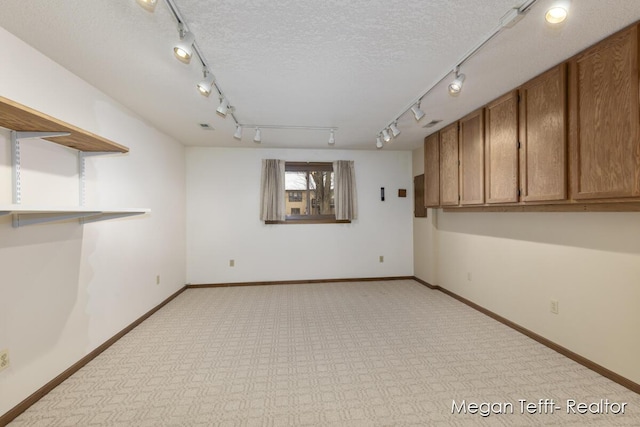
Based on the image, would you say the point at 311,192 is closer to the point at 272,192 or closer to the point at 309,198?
the point at 309,198

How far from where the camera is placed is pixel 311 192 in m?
5.03

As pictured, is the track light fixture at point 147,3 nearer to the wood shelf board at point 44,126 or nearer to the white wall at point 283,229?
the wood shelf board at point 44,126

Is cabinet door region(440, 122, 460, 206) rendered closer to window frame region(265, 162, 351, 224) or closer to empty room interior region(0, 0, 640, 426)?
empty room interior region(0, 0, 640, 426)

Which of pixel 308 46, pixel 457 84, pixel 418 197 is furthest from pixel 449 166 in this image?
pixel 308 46

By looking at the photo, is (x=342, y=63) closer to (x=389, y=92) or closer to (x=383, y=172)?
(x=389, y=92)

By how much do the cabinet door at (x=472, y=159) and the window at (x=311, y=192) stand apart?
7.39ft

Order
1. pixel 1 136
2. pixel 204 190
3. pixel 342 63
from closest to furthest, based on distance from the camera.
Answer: pixel 1 136
pixel 342 63
pixel 204 190

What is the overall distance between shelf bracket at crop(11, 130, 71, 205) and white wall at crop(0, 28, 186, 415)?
29 millimetres

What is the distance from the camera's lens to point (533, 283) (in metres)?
2.73

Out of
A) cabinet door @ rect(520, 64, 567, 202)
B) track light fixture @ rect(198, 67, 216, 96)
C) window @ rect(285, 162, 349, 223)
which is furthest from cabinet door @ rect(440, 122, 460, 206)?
track light fixture @ rect(198, 67, 216, 96)

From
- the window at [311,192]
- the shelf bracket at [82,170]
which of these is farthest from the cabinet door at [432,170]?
the shelf bracket at [82,170]

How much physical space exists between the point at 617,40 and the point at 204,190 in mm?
4951

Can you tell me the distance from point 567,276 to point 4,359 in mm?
4196

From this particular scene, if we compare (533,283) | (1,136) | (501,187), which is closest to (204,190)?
(1,136)
